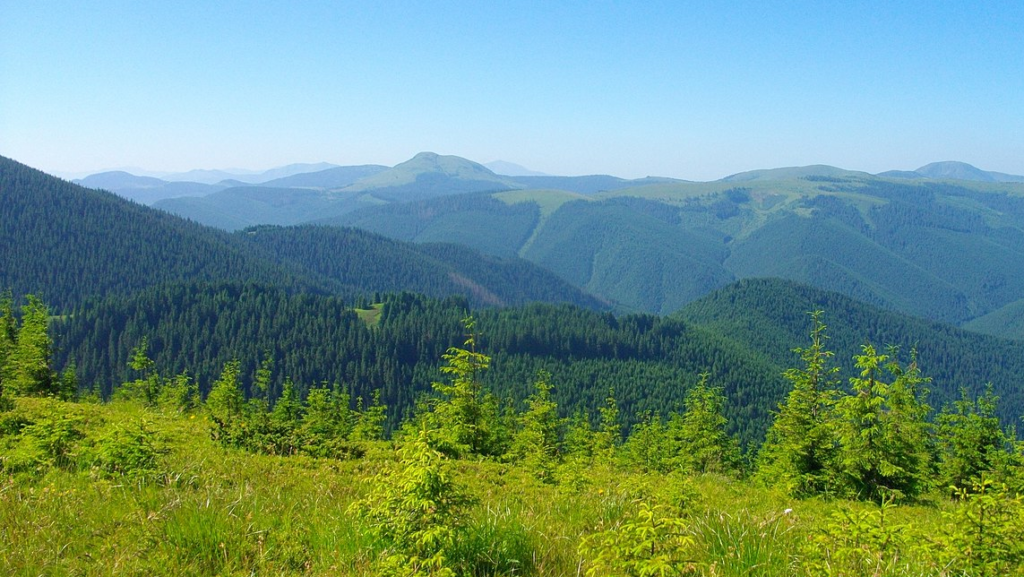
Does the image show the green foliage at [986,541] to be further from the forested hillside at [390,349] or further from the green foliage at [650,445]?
the forested hillside at [390,349]

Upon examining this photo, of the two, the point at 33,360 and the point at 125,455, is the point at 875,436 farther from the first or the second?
the point at 33,360

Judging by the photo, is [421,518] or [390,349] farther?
[390,349]

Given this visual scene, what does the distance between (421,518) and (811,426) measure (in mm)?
21939

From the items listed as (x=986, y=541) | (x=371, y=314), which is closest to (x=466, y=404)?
(x=986, y=541)

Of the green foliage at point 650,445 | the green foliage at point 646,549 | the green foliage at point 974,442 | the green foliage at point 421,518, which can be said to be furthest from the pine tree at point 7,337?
the green foliage at point 974,442

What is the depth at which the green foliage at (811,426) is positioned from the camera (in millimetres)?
20828

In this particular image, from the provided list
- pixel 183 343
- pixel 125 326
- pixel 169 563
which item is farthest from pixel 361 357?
pixel 169 563

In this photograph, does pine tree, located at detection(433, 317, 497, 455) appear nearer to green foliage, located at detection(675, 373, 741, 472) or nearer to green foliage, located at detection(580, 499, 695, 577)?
green foliage, located at detection(675, 373, 741, 472)

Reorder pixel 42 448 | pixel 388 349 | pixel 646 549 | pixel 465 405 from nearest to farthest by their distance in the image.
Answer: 1. pixel 646 549
2. pixel 42 448
3. pixel 465 405
4. pixel 388 349

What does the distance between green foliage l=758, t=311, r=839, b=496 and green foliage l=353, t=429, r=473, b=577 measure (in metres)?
Answer: 19.9

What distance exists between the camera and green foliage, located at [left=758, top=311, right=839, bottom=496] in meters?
20.8

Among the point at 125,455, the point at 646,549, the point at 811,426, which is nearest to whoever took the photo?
the point at 646,549

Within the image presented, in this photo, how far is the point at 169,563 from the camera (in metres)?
4.68

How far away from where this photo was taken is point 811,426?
853 inches
